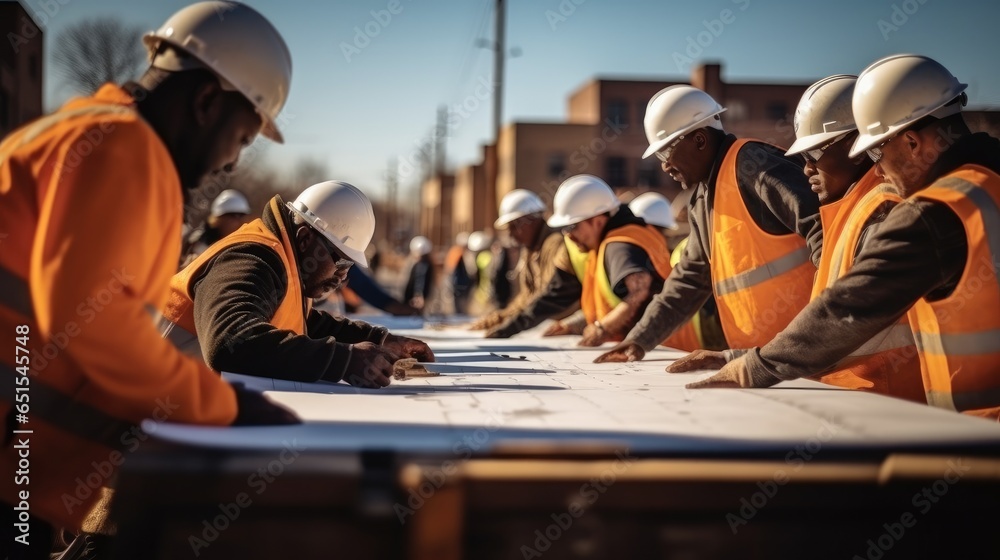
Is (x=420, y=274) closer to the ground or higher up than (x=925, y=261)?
closer to the ground

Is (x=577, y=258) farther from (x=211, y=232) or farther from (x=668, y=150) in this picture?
(x=211, y=232)

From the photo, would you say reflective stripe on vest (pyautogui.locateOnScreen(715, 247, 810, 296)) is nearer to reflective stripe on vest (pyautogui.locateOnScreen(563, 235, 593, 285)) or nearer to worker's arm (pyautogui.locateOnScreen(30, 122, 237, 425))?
reflective stripe on vest (pyautogui.locateOnScreen(563, 235, 593, 285))

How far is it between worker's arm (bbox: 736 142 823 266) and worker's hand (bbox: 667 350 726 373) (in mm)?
647

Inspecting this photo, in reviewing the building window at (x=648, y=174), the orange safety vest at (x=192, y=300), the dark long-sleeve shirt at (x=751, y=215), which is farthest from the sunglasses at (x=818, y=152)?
the building window at (x=648, y=174)

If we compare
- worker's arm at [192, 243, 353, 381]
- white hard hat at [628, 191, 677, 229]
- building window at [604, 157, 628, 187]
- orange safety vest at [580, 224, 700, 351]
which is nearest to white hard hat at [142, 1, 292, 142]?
worker's arm at [192, 243, 353, 381]

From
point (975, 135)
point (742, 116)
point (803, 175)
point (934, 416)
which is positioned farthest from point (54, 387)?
point (742, 116)

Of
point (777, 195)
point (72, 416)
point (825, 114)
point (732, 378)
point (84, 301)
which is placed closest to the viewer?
point (84, 301)

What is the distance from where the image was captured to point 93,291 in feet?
6.12

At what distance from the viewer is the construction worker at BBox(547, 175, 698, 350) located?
5.73m

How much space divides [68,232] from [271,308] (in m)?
1.58

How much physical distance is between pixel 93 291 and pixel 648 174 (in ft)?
154

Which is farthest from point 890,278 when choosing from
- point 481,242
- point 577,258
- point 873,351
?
point 481,242

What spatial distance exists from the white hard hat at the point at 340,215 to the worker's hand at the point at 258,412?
1.70 metres

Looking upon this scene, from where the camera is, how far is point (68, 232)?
1.85 metres
